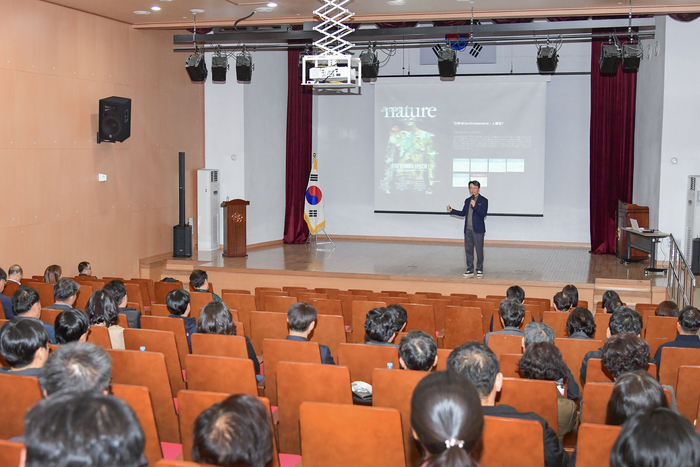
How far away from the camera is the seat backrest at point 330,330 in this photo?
4.77 metres

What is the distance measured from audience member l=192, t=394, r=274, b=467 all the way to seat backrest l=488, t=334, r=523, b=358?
286 cm

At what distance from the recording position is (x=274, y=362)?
371 cm

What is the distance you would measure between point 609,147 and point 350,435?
38.3 ft

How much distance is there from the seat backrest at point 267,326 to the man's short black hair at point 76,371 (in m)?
2.80

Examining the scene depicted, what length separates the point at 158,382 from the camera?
3.13 meters

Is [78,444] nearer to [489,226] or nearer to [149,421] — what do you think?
[149,421]

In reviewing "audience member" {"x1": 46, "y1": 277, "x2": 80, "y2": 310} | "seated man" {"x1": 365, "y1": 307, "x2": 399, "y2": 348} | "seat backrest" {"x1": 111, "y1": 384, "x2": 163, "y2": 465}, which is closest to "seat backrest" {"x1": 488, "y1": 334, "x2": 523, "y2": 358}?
"seated man" {"x1": 365, "y1": 307, "x2": 399, "y2": 348}

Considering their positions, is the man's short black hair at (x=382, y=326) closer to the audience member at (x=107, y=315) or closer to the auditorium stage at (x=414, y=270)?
the audience member at (x=107, y=315)

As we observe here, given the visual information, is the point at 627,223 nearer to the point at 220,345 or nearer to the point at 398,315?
the point at 398,315

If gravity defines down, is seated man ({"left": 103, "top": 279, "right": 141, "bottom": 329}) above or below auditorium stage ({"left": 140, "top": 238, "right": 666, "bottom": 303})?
above

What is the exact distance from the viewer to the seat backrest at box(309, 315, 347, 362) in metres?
4.77

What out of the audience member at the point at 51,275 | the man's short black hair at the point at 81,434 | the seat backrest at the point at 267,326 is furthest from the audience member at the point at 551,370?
the audience member at the point at 51,275

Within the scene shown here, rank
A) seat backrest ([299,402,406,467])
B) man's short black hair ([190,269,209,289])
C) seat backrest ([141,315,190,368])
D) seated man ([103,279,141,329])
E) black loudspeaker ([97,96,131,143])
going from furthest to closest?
black loudspeaker ([97,96,131,143]), man's short black hair ([190,269,209,289]), seated man ([103,279,141,329]), seat backrest ([141,315,190,368]), seat backrest ([299,402,406,467])

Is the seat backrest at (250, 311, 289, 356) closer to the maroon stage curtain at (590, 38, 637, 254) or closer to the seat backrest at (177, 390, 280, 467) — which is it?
the seat backrest at (177, 390, 280, 467)
